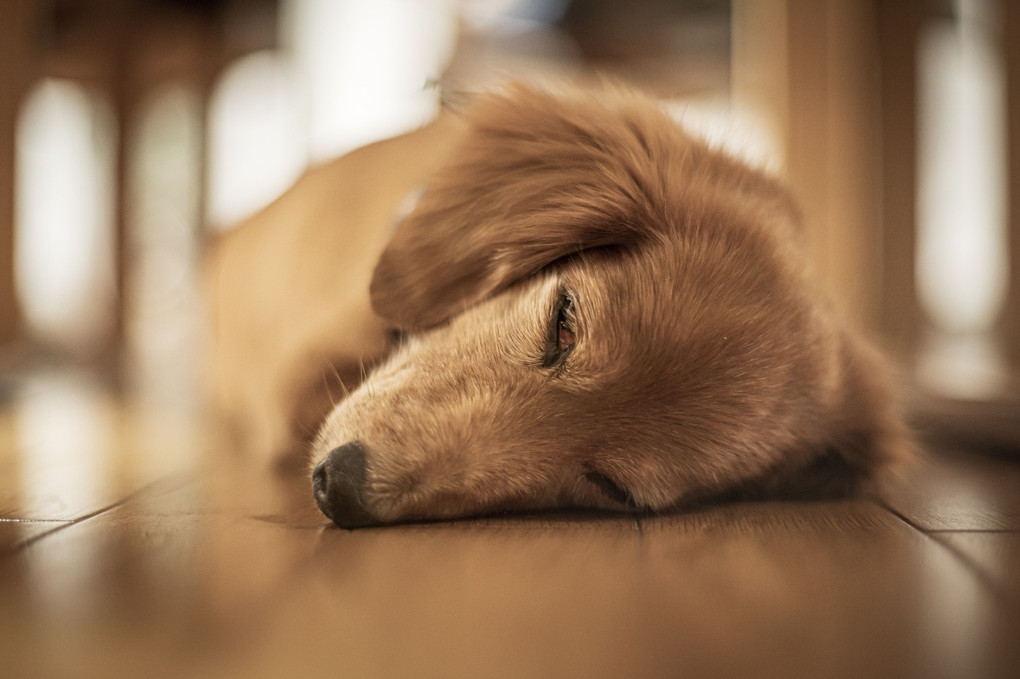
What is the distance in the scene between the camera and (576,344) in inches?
43.9

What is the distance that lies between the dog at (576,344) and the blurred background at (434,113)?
0.28 meters

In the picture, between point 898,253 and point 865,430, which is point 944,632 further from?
point 898,253

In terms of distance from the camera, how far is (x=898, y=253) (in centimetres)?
476

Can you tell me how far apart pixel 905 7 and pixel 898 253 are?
53.9 inches

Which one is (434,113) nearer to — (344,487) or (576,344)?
(576,344)

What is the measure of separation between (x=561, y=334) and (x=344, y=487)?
1.23 ft

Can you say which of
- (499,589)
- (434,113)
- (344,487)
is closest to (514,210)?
(344,487)

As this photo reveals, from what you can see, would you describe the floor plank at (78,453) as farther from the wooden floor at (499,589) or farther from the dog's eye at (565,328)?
the dog's eye at (565,328)

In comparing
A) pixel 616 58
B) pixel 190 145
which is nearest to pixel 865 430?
pixel 616 58

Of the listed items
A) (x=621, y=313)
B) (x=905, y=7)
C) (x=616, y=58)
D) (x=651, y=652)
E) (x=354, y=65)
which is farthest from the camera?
(x=354, y=65)

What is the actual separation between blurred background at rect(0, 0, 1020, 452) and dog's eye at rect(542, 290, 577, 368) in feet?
1.85

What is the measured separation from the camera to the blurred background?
12.3 ft

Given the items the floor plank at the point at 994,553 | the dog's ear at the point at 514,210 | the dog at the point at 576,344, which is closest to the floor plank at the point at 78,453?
the dog at the point at 576,344

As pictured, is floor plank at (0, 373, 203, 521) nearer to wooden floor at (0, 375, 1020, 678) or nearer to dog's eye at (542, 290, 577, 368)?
wooden floor at (0, 375, 1020, 678)
